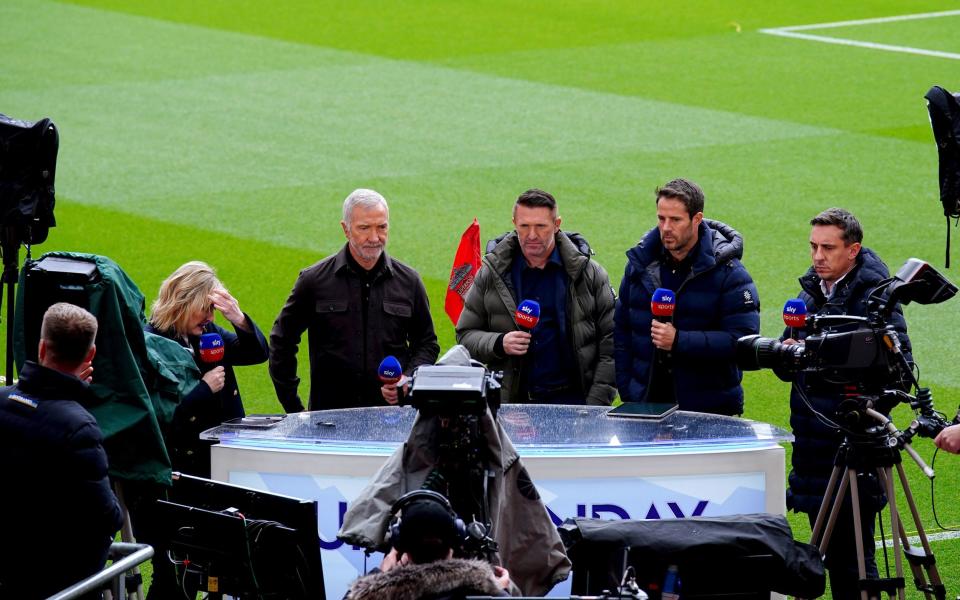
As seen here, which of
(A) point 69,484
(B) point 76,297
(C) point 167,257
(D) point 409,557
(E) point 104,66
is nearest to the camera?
(D) point 409,557

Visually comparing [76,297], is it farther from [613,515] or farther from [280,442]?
[613,515]

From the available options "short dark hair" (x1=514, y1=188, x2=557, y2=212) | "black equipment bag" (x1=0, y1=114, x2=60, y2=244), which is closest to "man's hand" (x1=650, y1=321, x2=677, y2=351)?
"short dark hair" (x1=514, y1=188, x2=557, y2=212)

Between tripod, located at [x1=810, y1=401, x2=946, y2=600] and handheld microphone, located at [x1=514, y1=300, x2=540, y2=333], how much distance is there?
1.57 metres

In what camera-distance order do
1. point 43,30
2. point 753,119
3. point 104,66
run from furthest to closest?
point 43,30 < point 104,66 < point 753,119

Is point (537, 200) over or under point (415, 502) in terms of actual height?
over

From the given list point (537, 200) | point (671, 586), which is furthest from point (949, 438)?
point (537, 200)

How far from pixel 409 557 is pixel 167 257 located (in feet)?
31.1

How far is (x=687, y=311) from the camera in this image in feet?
24.4

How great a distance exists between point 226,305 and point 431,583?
116 inches

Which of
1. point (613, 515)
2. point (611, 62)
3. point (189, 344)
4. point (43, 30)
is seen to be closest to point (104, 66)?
point (43, 30)

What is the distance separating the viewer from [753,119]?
19.1m

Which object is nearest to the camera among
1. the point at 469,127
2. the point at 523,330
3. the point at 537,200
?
the point at 523,330

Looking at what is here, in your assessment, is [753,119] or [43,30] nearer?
[753,119]

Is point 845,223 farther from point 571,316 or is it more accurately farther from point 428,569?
point 428,569
